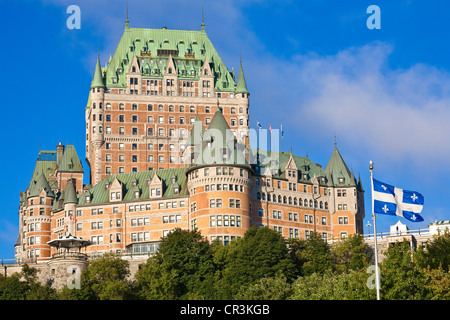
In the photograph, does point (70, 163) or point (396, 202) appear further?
point (70, 163)

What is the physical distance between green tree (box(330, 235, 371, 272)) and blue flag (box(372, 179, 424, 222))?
6181cm

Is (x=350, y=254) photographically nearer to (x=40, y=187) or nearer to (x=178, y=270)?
(x=178, y=270)

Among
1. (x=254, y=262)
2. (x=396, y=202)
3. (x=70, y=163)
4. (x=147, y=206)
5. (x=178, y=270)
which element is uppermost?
(x=70, y=163)

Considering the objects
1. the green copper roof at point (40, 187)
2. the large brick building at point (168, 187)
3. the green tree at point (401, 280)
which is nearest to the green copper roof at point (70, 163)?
the large brick building at point (168, 187)

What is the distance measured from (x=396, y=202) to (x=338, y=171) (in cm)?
9740

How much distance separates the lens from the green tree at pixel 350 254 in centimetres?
14575

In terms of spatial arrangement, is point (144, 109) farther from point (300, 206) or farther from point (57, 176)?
point (300, 206)

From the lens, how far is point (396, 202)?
275 feet

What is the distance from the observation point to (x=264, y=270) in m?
140

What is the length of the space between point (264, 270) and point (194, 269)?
11.3 m

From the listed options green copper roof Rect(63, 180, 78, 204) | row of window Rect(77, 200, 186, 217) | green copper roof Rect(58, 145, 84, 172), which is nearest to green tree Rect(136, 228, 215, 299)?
row of window Rect(77, 200, 186, 217)

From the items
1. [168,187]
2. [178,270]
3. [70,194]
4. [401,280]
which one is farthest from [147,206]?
[401,280]

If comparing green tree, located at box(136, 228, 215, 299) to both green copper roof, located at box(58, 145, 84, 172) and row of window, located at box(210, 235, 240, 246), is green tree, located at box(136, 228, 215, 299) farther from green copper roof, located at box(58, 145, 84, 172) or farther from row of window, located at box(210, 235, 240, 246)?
Answer: green copper roof, located at box(58, 145, 84, 172)
